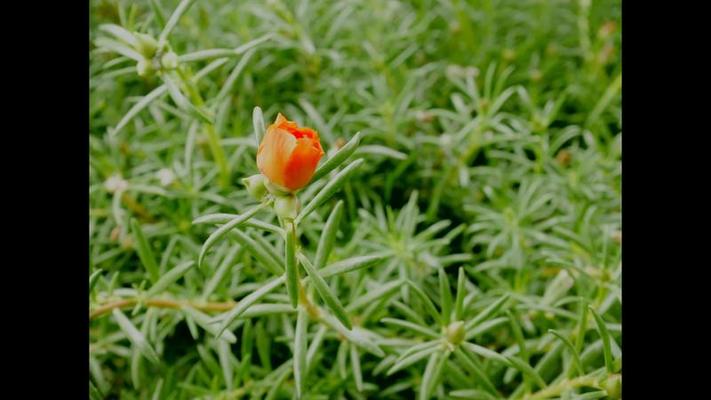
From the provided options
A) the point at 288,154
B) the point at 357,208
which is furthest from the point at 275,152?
the point at 357,208

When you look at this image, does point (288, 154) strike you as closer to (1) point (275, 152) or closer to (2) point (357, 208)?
(1) point (275, 152)

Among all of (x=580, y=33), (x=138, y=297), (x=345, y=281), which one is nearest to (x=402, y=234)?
(x=345, y=281)

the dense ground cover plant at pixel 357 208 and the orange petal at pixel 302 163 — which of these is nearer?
the orange petal at pixel 302 163

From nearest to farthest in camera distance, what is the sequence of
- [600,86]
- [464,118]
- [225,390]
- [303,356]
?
1. [303,356]
2. [225,390]
3. [464,118]
4. [600,86]

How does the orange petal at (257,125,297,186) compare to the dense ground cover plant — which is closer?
the orange petal at (257,125,297,186)

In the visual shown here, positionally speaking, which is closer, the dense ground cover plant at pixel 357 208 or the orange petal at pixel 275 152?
the orange petal at pixel 275 152
